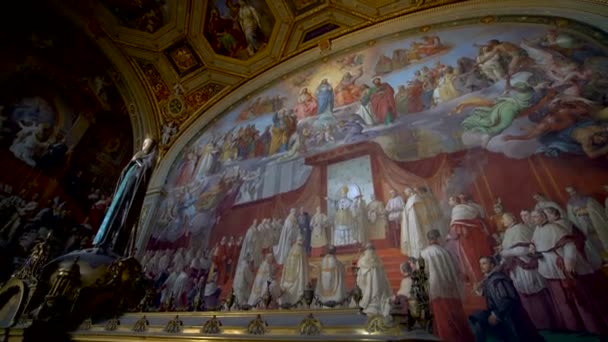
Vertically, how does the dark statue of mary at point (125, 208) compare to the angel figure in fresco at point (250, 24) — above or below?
below

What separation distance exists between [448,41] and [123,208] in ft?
24.6

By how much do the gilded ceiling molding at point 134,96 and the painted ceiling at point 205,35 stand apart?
71 mm

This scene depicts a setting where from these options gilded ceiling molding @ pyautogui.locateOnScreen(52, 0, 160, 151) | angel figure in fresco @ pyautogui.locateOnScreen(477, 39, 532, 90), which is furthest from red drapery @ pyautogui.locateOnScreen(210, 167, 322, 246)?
gilded ceiling molding @ pyautogui.locateOnScreen(52, 0, 160, 151)

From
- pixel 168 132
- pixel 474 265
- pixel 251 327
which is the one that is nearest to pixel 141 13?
pixel 168 132

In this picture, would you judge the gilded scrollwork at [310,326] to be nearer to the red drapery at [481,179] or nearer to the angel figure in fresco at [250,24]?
the red drapery at [481,179]

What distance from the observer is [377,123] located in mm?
7207

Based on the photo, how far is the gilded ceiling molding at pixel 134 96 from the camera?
35.4 feet

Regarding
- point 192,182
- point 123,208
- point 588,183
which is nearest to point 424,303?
point 588,183

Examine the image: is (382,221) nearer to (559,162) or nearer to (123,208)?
(559,162)

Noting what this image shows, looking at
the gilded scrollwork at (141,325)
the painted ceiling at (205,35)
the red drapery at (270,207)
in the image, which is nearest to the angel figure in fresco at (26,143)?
the painted ceiling at (205,35)

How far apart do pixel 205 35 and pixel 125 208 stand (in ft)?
21.9

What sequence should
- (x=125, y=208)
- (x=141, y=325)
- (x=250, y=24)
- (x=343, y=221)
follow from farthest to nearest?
(x=250, y=24) → (x=343, y=221) → (x=125, y=208) → (x=141, y=325)

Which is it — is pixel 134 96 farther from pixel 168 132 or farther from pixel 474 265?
pixel 474 265

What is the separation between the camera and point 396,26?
28.6 ft
